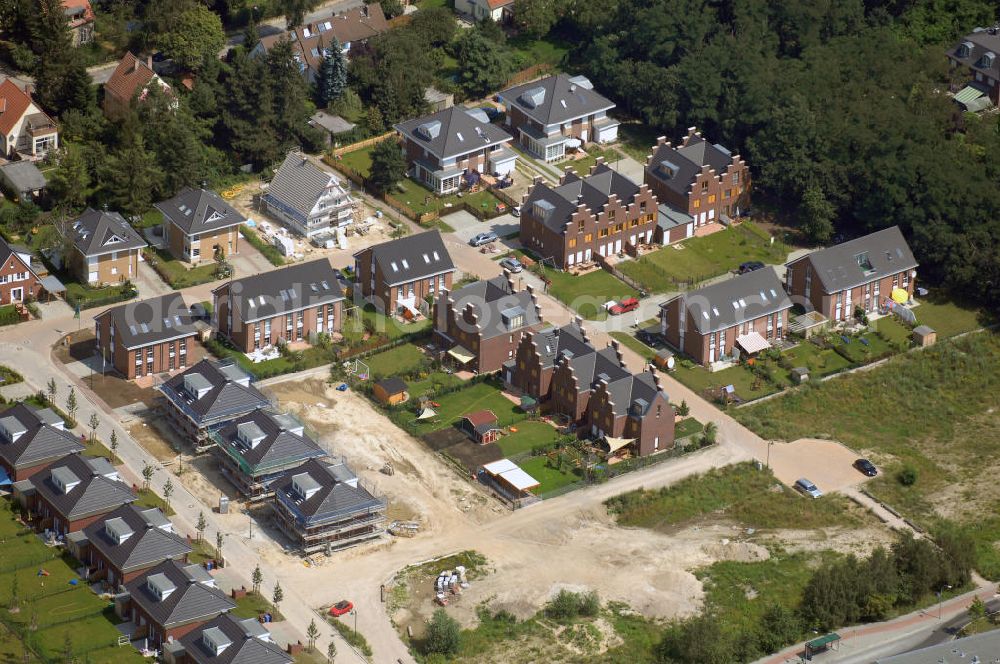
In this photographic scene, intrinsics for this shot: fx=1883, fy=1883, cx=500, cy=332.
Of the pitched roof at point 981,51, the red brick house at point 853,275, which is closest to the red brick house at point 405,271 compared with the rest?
the red brick house at point 853,275

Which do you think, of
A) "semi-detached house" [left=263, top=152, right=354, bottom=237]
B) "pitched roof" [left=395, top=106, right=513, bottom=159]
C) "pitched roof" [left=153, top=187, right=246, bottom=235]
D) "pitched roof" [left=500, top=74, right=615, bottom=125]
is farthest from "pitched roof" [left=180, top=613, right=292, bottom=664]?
"pitched roof" [left=500, top=74, right=615, bottom=125]

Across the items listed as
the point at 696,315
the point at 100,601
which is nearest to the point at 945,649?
the point at 696,315

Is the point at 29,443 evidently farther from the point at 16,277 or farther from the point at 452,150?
the point at 452,150

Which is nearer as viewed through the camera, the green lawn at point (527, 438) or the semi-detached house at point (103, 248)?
the green lawn at point (527, 438)

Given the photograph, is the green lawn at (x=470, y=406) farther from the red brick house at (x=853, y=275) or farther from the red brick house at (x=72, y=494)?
the red brick house at (x=853, y=275)

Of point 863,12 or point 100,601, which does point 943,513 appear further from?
point 863,12

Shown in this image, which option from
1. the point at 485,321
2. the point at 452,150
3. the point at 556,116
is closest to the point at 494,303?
the point at 485,321

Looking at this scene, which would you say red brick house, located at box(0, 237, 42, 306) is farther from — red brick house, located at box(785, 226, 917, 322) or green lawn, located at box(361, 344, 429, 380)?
red brick house, located at box(785, 226, 917, 322)
